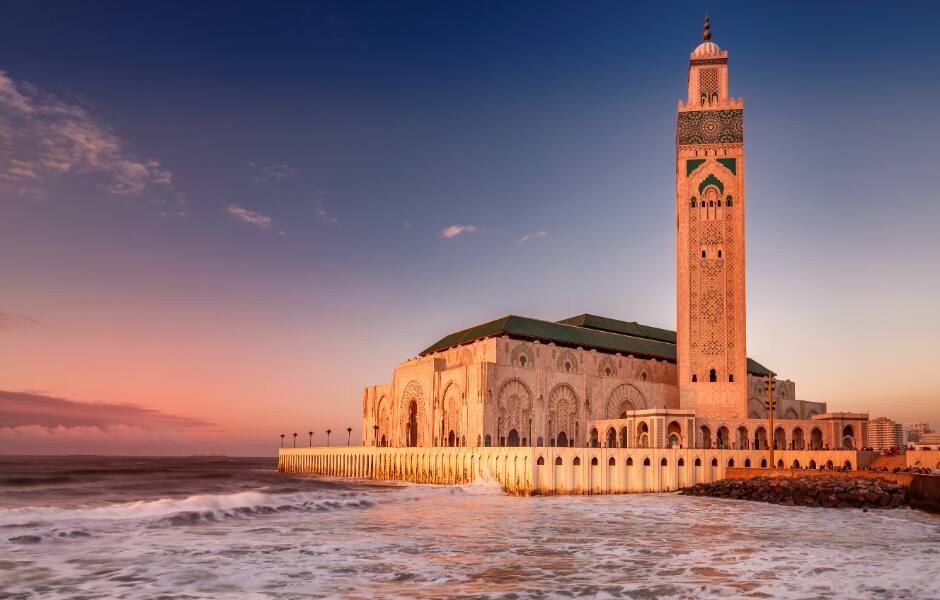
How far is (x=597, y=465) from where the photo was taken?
50531mm

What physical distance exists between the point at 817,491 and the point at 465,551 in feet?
84.0

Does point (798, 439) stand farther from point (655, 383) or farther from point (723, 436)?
point (655, 383)

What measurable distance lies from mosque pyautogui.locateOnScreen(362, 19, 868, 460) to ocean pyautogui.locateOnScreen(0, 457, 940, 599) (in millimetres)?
24413

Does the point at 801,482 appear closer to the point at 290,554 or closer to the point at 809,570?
the point at 809,570

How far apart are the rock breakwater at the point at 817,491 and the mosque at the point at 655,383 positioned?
8.35 metres

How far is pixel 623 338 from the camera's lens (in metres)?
80.0

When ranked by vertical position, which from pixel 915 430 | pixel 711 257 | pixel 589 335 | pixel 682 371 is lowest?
pixel 915 430

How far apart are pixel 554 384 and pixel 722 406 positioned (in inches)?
559

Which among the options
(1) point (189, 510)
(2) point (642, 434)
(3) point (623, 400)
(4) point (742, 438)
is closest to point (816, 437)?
(4) point (742, 438)

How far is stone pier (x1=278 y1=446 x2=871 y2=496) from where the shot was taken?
48.8 meters

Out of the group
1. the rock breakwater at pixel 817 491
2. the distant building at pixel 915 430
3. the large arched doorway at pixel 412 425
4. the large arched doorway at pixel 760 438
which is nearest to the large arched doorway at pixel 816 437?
the large arched doorway at pixel 760 438

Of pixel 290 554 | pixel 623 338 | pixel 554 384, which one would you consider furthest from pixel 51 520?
pixel 623 338

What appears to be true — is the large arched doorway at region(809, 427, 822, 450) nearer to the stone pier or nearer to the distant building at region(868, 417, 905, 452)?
the distant building at region(868, 417, 905, 452)

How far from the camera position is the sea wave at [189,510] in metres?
33.3
